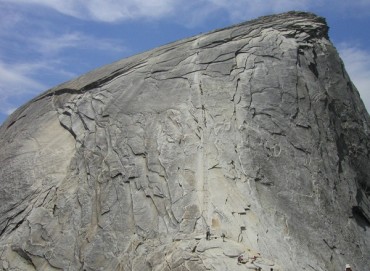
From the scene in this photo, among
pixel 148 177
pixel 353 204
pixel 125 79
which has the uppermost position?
pixel 125 79

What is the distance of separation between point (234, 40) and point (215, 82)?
158 cm

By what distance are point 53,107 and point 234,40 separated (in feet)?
17.1

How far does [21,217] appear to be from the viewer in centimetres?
1505

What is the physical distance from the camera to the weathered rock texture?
1262cm

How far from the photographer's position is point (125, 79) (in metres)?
16.0

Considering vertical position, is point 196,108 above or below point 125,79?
below

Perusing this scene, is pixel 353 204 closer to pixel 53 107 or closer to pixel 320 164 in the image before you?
pixel 320 164

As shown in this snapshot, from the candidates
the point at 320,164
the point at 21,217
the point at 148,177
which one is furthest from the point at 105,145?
the point at 320,164

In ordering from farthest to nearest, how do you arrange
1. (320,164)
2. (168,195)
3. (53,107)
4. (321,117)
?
1. (53,107)
2. (321,117)
3. (320,164)
4. (168,195)

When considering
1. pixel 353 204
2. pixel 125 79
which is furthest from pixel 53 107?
pixel 353 204

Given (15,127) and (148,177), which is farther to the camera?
(15,127)

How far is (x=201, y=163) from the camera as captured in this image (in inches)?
528

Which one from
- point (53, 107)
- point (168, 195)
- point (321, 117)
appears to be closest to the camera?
point (168, 195)

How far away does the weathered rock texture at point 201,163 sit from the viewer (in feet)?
41.4
